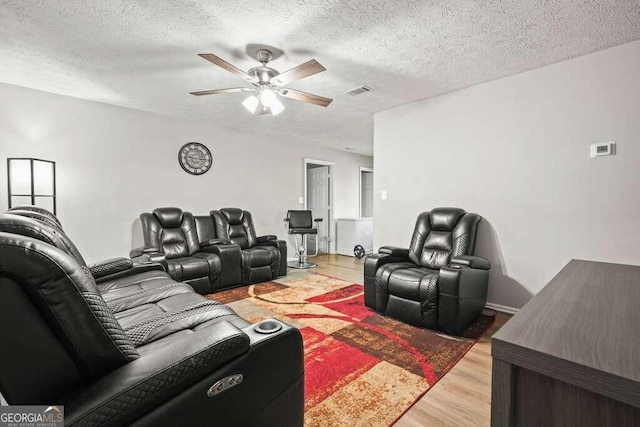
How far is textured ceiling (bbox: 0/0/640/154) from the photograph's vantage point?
193 centimetres

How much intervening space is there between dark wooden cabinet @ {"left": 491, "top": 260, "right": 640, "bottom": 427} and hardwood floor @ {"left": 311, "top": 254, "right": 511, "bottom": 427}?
0.94 meters

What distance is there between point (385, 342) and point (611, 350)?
1.77 m

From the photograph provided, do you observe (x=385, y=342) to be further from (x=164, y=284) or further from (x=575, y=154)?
(x=575, y=154)

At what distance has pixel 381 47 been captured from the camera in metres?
2.40

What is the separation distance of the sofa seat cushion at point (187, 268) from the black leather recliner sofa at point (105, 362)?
7.47 ft

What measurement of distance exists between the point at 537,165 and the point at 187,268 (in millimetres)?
3926

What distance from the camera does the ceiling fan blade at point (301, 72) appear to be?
207 cm

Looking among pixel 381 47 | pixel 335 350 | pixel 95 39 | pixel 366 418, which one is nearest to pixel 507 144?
pixel 381 47

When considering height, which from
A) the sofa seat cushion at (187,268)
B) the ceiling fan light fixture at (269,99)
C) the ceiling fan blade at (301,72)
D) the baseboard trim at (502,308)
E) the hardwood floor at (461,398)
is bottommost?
the hardwood floor at (461,398)

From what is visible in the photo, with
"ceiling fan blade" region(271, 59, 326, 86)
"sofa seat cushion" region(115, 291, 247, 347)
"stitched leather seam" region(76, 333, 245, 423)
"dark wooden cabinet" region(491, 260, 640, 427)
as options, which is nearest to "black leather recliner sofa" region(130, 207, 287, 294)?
"sofa seat cushion" region(115, 291, 247, 347)

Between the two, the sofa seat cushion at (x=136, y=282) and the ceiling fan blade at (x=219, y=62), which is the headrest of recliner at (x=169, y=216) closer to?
the sofa seat cushion at (x=136, y=282)

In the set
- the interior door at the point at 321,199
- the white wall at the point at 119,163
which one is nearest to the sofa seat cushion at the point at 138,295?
the white wall at the point at 119,163

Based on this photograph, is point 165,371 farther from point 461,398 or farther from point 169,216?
point 169,216

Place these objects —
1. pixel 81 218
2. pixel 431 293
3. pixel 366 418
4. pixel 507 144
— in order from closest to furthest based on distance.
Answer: pixel 366 418
pixel 431 293
pixel 507 144
pixel 81 218
